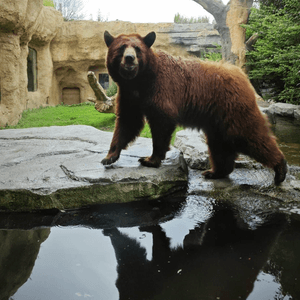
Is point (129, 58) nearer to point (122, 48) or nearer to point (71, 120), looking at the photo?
point (122, 48)


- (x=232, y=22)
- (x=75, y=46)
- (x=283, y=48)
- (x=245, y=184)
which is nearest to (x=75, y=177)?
(x=245, y=184)

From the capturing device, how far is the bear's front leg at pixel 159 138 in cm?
277

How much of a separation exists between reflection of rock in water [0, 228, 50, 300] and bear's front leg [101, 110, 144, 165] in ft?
3.43

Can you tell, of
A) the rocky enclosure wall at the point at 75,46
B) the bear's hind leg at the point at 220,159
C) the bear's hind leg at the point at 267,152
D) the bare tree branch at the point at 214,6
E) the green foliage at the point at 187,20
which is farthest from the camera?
the green foliage at the point at 187,20

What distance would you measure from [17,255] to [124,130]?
1.55 metres

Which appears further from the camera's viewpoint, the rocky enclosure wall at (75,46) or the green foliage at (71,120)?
the rocky enclosure wall at (75,46)

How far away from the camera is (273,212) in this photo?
2.46 m

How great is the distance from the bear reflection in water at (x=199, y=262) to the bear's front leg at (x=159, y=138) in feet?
2.72

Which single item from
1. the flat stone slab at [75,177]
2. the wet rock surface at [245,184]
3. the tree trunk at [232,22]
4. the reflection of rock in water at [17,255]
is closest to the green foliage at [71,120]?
the wet rock surface at [245,184]

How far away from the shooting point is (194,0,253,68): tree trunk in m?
11.3

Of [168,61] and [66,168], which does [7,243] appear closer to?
[66,168]

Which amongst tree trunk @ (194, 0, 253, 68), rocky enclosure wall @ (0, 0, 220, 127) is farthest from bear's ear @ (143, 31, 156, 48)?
rocky enclosure wall @ (0, 0, 220, 127)

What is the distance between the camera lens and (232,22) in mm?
11391

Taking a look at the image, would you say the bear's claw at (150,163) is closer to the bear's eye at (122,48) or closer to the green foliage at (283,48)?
the bear's eye at (122,48)
